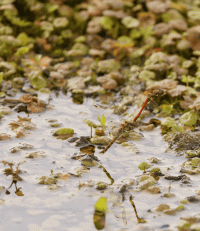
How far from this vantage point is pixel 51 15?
13.8 ft

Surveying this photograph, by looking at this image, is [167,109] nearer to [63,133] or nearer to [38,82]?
[63,133]

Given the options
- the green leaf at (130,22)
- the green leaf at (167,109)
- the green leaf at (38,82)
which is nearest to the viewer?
the green leaf at (167,109)

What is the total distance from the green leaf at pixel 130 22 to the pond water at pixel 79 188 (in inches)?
69.5

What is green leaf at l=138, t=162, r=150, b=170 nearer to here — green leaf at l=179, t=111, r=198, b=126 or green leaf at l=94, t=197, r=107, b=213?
green leaf at l=94, t=197, r=107, b=213

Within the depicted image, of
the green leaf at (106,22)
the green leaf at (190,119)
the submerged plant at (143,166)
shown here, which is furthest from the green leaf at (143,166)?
the green leaf at (106,22)

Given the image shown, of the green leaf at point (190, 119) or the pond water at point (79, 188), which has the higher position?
the green leaf at point (190, 119)

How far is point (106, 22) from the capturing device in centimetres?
384

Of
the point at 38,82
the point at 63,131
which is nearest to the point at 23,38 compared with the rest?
the point at 38,82

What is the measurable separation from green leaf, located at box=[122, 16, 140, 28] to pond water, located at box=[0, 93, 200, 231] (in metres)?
1.77

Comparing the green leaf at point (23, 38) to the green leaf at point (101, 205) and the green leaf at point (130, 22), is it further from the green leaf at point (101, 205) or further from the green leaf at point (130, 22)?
the green leaf at point (101, 205)

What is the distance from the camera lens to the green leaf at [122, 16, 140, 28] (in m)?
3.75

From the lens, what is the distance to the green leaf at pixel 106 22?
3.82 m

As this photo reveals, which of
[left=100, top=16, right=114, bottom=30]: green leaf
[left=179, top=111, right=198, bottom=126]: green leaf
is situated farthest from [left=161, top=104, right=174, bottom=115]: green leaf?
[left=100, top=16, right=114, bottom=30]: green leaf

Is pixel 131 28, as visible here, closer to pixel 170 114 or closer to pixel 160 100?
pixel 160 100
